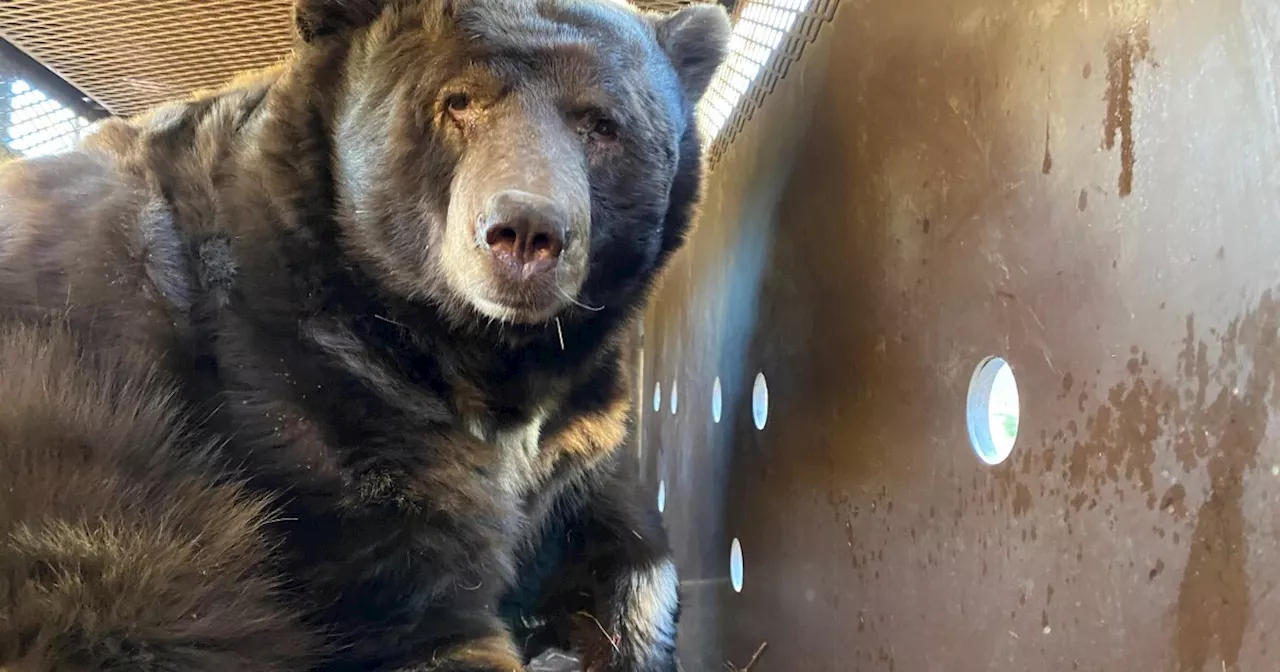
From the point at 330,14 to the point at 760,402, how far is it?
43.3 inches

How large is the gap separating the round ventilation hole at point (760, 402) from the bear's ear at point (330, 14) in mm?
1005

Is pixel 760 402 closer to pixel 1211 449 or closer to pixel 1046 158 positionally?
pixel 1046 158

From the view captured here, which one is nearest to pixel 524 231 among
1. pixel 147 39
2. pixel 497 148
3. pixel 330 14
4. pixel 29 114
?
pixel 497 148

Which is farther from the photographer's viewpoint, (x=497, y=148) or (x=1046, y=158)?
(x=497, y=148)

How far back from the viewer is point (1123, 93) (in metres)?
0.99

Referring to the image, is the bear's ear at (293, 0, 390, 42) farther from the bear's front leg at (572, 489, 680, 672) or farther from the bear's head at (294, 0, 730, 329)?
the bear's front leg at (572, 489, 680, 672)

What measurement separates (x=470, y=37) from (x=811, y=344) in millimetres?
760

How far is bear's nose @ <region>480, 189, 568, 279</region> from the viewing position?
146 centimetres

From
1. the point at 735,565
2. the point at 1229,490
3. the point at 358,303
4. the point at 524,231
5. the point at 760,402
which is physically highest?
the point at 1229,490

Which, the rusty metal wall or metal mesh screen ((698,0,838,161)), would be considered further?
metal mesh screen ((698,0,838,161))

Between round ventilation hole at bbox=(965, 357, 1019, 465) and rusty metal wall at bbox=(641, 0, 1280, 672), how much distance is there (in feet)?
0.06

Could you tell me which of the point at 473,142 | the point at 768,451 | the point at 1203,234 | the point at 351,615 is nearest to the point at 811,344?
the point at 768,451

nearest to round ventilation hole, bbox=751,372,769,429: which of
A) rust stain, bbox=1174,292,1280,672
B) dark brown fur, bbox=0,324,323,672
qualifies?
dark brown fur, bbox=0,324,323,672

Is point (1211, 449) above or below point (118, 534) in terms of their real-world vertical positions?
above
